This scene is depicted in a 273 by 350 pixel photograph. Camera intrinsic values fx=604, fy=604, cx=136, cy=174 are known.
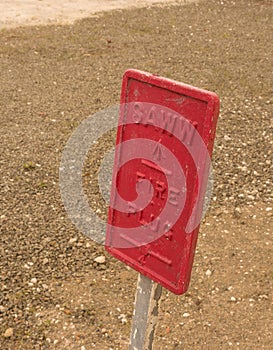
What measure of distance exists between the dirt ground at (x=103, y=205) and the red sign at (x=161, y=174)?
1.47 meters

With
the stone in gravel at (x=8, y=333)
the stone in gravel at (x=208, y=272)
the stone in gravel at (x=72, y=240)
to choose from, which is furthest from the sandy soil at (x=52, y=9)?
the stone in gravel at (x=8, y=333)

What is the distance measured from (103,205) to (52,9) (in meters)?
6.97

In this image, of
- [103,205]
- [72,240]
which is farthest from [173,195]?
[103,205]

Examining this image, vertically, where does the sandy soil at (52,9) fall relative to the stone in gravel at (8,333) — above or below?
above

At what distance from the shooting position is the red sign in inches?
81.0

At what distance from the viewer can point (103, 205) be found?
4.98 metres

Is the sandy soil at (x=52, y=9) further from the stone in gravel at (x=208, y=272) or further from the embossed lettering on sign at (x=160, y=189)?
the embossed lettering on sign at (x=160, y=189)

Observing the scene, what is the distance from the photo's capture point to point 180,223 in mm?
2197

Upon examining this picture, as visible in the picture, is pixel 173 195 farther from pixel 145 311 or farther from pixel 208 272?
pixel 208 272

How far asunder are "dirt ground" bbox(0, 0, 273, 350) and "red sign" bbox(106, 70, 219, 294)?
4.81 feet

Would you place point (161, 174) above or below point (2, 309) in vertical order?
above

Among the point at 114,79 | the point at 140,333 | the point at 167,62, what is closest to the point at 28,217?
the point at 140,333

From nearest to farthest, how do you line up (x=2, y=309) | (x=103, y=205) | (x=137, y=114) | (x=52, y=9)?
(x=137, y=114), (x=2, y=309), (x=103, y=205), (x=52, y=9)

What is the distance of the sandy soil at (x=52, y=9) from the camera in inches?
404
